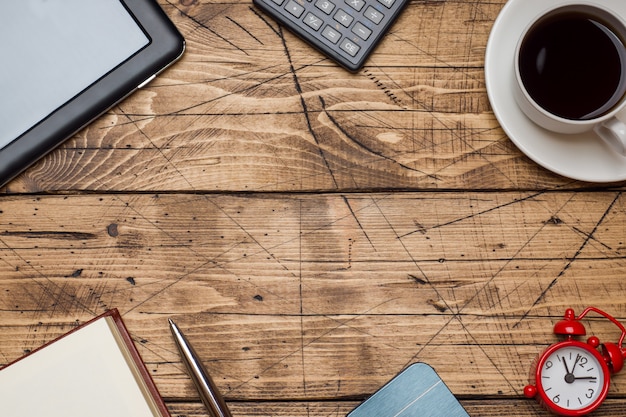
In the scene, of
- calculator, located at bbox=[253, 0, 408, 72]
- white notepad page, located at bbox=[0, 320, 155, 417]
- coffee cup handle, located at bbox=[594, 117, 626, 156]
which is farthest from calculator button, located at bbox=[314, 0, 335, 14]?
white notepad page, located at bbox=[0, 320, 155, 417]

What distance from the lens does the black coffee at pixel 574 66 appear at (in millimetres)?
568

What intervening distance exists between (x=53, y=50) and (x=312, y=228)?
1.04ft

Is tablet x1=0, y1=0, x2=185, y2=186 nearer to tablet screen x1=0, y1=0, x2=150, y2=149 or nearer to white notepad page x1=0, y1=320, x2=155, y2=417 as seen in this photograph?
tablet screen x1=0, y1=0, x2=150, y2=149

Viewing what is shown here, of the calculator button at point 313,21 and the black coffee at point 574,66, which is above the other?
the calculator button at point 313,21

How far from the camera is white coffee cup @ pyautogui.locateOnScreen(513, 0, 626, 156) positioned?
554mm

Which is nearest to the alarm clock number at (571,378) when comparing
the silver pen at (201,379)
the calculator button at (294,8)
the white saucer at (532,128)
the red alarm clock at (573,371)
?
the red alarm clock at (573,371)

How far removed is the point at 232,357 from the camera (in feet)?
1.97

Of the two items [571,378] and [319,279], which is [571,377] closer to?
[571,378]

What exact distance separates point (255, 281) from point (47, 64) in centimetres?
30

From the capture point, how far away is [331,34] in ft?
2.01

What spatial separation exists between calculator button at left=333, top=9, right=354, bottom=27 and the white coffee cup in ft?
0.56

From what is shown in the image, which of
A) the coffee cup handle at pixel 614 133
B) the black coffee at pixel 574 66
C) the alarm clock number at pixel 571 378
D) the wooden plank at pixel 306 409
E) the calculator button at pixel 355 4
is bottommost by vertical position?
the wooden plank at pixel 306 409

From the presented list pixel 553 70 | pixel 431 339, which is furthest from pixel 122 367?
pixel 553 70

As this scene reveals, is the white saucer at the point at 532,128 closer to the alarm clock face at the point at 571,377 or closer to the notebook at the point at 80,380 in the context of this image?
the alarm clock face at the point at 571,377
